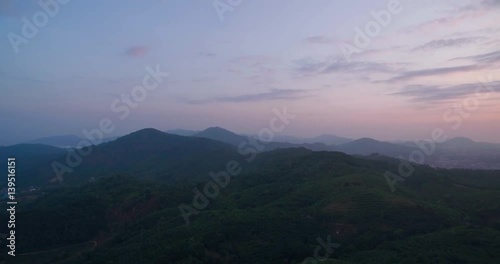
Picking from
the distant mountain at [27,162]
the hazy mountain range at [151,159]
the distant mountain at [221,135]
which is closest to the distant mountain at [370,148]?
the hazy mountain range at [151,159]

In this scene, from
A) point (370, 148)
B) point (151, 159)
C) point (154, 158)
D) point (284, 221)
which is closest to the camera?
point (284, 221)

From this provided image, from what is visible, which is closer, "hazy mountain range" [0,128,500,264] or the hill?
the hill

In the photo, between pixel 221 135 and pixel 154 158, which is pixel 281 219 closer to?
pixel 154 158

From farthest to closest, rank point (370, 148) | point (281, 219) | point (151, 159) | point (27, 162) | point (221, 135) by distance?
point (221, 135) < point (370, 148) < point (27, 162) < point (151, 159) < point (281, 219)

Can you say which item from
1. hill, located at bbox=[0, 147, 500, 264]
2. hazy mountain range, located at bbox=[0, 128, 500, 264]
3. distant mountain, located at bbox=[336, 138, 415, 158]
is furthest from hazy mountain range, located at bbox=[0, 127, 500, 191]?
hill, located at bbox=[0, 147, 500, 264]

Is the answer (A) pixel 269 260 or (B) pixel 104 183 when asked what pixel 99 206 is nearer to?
(B) pixel 104 183

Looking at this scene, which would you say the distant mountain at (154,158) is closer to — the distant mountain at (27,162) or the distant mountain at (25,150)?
the distant mountain at (27,162)

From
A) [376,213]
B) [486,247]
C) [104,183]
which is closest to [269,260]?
[376,213]

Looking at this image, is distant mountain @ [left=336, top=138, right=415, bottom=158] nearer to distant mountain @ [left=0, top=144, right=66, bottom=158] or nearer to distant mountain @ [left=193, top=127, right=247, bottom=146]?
distant mountain @ [left=193, top=127, right=247, bottom=146]

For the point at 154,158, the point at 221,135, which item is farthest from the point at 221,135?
the point at 154,158

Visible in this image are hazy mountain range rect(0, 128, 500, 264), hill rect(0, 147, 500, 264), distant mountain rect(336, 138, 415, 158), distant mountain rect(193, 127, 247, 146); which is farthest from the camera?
distant mountain rect(193, 127, 247, 146)

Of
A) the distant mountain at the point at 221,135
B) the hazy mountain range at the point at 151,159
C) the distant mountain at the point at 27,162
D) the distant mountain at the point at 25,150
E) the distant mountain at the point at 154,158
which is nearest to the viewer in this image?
the distant mountain at the point at 154,158

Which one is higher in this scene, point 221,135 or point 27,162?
point 221,135
